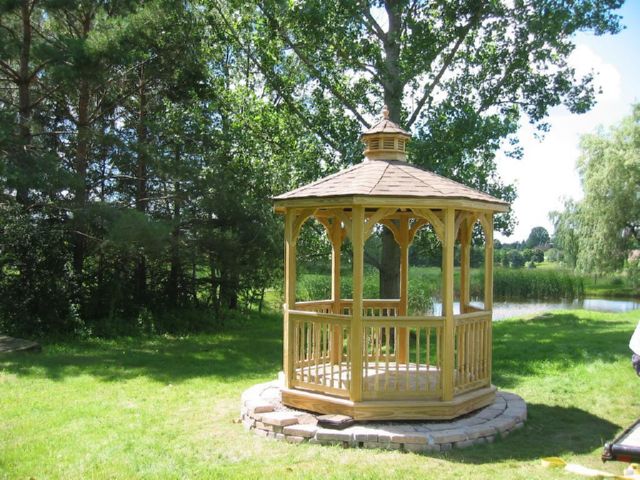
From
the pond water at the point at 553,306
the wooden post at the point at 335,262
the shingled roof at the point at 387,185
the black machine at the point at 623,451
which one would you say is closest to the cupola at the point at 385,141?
the shingled roof at the point at 387,185

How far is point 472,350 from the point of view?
705 cm

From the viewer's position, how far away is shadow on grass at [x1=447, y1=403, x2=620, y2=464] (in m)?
5.67

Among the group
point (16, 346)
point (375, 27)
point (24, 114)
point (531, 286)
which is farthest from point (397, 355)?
point (531, 286)

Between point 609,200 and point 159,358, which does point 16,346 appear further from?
point 609,200

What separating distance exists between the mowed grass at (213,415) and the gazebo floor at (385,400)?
2.15 feet

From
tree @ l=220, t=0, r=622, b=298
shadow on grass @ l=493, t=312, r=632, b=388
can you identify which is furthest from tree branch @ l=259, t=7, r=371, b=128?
shadow on grass @ l=493, t=312, r=632, b=388

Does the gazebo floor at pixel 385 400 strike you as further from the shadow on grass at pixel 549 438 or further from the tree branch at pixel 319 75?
the tree branch at pixel 319 75

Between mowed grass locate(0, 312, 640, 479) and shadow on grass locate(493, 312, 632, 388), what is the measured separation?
5 cm

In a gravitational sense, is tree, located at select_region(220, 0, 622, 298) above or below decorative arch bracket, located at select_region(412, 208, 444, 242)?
above

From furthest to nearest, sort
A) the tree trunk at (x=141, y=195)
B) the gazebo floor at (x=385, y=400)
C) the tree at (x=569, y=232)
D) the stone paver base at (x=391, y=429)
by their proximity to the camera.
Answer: the tree at (x=569, y=232) < the tree trunk at (x=141, y=195) < the gazebo floor at (x=385, y=400) < the stone paver base at (x=391, y=429)

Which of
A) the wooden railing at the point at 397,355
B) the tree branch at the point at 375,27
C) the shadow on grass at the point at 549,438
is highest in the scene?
the tree branch at the point at 375,27

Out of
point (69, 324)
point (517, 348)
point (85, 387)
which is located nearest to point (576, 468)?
point (85, 387)

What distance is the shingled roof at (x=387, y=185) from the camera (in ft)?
21.1

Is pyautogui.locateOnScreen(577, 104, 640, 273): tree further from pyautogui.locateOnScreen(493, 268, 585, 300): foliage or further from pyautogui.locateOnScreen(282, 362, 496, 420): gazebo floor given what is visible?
pyautogui.locateOnScreen(282, 362, 496, 420): gazebo floor
